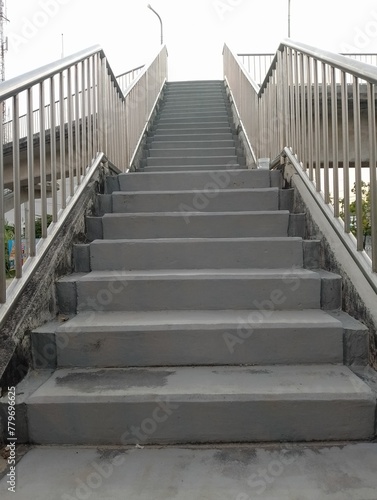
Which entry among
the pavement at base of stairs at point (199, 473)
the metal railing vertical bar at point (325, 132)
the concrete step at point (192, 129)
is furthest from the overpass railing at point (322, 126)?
the concrete step at point (192, 129)

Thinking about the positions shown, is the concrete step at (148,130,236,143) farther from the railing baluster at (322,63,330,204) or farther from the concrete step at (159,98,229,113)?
the railing baluster at (322,63,330,204)

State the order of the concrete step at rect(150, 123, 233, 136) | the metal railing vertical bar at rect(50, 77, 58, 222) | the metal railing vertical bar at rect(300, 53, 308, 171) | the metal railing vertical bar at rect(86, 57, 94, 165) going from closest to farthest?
the metal railing vertical bar at rect(50, 77, 58, 222) < the metal railing vertical bar at rect(300, 53, 308, 171) < the metal railing vertical bar at rect(86, 57, 94, 165) < the concrete step at rect(150, 123, 233, 136)

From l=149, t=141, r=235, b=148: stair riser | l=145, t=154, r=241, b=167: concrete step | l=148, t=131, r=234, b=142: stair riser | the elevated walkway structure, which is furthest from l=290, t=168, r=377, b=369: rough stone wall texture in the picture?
l=148, t=131, r=234, b=142: stair riser

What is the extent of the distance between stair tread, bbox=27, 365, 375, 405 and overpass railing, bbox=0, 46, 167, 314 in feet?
1.43

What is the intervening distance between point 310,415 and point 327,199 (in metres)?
1.41

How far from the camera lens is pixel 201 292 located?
2.04 meters

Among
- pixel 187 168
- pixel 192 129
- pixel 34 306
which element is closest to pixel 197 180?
pixel 187 168

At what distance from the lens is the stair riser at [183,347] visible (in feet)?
5.74

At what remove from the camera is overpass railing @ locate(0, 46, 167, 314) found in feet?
5.85

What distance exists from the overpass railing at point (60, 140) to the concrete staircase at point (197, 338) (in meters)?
0.27

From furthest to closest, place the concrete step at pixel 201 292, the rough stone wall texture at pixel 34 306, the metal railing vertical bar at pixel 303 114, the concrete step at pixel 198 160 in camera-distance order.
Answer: the concrete step at pixel 198 160, the metal railing vertical bar at pixel 303 114, the concrete step at pixel 201 292, the rough stone wall texture at pixel 34 306

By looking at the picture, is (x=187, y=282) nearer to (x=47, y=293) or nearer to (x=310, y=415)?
(x=47, y=293)

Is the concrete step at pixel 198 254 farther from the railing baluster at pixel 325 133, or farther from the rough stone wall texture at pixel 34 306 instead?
the railing baluster at pixel 325 133

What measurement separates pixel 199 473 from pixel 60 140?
1981mm
